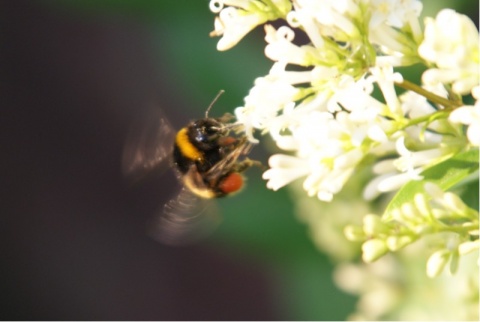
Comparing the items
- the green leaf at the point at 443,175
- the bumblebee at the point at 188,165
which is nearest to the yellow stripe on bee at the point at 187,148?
the bumblebee at the point at 188,165

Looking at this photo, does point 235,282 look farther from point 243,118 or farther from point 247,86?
point 243,118

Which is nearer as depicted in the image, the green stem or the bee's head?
the green stem

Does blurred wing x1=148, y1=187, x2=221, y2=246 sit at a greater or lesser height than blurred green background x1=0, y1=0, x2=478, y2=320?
greater

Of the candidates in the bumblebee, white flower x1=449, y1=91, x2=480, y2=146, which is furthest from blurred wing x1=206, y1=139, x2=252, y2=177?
white flower x1=449, y1=91, x2=480, y2=146

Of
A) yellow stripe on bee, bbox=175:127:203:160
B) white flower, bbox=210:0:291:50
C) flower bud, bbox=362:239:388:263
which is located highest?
white flower, bbox=210:0:291:50

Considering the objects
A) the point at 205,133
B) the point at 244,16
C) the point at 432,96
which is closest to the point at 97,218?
the point at 205,133

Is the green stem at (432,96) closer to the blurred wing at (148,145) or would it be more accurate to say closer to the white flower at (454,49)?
the white flower at (454,49)

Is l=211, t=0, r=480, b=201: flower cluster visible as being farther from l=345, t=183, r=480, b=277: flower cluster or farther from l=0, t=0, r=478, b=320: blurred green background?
l=0, t=0, r=478, b=320: blurred green background

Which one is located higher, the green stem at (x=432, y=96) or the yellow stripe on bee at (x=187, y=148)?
the green stem at (x=432, y=96)
